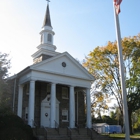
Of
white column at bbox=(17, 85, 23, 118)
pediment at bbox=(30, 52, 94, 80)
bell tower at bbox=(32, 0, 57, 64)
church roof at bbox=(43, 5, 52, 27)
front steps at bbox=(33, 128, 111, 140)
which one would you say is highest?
church roof at bbox=(43, 5, 52, 27)

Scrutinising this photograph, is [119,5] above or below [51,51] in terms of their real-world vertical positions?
below

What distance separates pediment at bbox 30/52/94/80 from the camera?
22.5 m

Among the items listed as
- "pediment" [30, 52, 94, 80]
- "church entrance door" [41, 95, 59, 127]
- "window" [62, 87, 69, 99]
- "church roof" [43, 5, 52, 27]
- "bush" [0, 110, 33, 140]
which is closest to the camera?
"bush" [0, 110, 33, 140]

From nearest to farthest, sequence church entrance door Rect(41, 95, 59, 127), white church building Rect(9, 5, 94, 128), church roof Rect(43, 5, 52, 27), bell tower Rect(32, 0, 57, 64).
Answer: white church building Rect(9, 5, 94, 128) → church entrance door Rect(41, 95, 59, 127) → bell tower Rect(32, 0, 57, 64) → church roof Rect(43, 5, 52, 27)

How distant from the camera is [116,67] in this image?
30.4 m

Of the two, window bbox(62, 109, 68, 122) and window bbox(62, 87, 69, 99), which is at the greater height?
window bbox(62, 87, 69, 99)

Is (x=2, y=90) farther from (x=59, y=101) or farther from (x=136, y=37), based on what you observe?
(x=136, y=37)

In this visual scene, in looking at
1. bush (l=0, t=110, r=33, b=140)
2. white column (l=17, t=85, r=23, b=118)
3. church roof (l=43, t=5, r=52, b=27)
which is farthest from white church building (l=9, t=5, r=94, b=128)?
church roof (l=43, t=5, r=52, b=27)

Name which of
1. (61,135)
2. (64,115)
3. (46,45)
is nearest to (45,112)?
(64,115)

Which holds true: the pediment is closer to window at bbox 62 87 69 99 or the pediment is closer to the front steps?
window at bbox 62 87 69 99

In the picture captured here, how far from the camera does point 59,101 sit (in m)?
25.8

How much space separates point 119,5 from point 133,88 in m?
20.8

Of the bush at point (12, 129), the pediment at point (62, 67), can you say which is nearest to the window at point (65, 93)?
the pediment at point (62, 67)

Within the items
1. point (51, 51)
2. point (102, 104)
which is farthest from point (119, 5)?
point (102, 104)
